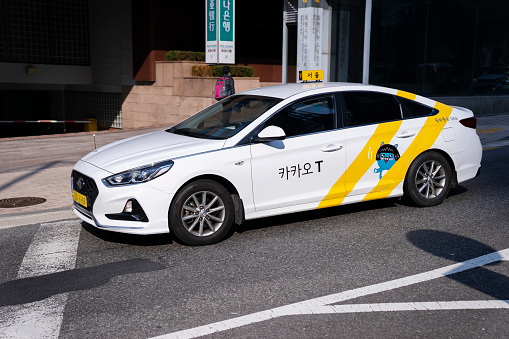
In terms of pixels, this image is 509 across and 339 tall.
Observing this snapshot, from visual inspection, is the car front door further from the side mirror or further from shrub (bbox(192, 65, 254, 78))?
shrub (bbox(192, 65, 254, 78))

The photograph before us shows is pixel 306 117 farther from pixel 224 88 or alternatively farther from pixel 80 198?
pixel 224 88

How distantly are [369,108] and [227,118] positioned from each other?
5.74 feet

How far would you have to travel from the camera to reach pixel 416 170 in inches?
293

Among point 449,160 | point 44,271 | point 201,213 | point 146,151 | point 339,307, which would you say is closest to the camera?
point 339,307

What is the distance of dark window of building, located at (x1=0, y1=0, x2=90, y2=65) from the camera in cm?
2183

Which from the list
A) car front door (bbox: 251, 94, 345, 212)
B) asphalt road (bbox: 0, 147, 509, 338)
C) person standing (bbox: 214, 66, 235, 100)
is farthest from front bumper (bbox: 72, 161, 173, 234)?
person standing (bbox: 214, 66, 235, 100)

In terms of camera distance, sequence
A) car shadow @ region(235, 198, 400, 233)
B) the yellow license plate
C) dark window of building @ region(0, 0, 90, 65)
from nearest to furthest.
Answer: the yellow license plate < car shadow @ region(235, 198, 400, 233) < dark window of building @ region(0, 0, 90, 65)

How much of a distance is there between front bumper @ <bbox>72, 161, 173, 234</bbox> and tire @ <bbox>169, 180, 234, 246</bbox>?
12cm

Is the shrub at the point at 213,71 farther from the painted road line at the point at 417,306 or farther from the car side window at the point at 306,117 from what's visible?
the painted road line at the point at 417,306

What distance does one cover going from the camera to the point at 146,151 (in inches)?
249

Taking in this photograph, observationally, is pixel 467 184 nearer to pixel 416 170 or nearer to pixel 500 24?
pixel 416 170

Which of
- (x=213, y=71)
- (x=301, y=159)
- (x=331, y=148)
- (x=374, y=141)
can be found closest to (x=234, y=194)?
(x=301, y=159)

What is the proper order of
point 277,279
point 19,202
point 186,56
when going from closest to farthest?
point 277,279 < point 19,202 < point 186,56

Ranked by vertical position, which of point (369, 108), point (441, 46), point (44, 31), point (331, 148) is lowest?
point (331, 148)
